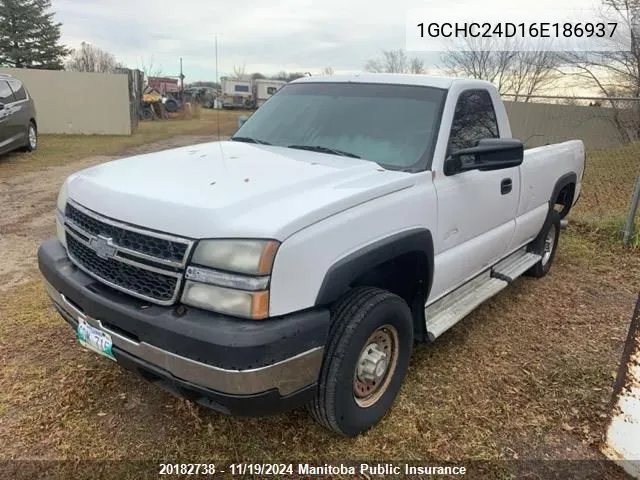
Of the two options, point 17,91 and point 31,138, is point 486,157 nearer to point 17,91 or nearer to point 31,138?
point 17,91

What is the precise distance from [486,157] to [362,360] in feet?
4.64

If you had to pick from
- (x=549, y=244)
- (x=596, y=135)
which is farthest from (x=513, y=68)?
(x=549, y=244)

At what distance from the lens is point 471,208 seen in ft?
11.0

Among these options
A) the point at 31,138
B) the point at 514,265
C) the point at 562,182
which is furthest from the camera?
the point at 31,138

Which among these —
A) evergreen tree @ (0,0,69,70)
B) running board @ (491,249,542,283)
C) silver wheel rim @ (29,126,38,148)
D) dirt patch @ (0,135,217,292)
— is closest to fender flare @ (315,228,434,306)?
running board @ (491,249,542,283)

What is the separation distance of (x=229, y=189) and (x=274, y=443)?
53.9 inches

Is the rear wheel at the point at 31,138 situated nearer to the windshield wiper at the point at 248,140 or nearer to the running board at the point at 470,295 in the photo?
the windshield wiper at the point at 248,140

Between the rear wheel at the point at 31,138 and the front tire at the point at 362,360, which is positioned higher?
the rear wheel at the point at 31,138

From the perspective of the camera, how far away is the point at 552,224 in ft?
16.7

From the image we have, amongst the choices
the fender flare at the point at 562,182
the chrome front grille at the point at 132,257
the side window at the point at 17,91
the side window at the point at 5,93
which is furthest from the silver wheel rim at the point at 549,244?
the side window at the point at 17,91

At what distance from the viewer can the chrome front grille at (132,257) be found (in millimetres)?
2176

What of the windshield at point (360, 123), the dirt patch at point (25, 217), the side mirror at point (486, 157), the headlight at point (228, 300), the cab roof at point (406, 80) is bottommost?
the dirt patch at point (25, 217)

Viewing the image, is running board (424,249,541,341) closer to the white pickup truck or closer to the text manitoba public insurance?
the white pickup truck

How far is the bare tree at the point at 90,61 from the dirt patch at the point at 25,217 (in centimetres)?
3661
